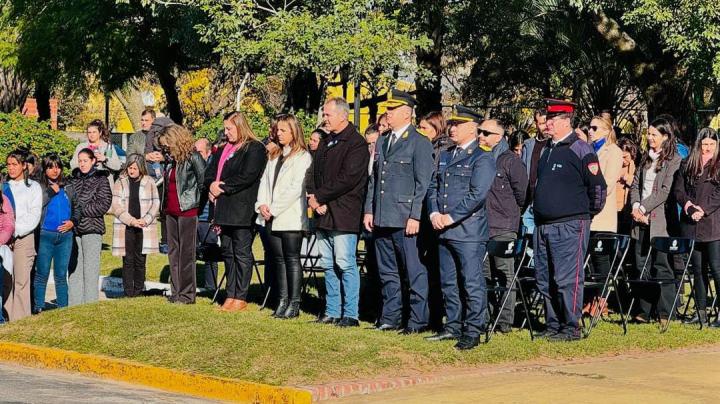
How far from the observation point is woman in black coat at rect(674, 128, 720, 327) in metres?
13.1

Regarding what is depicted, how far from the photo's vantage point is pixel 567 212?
11.9 m

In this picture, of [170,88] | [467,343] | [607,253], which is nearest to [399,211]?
[467,343]

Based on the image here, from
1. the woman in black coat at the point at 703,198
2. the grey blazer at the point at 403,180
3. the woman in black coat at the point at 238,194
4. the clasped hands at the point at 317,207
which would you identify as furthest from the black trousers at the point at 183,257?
the woman in black coat at the point at 703,198

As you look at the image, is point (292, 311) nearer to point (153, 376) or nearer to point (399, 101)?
point (399, 101)

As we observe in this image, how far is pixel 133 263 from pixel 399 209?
437 cm

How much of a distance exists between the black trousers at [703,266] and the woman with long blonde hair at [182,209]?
530 centimetres

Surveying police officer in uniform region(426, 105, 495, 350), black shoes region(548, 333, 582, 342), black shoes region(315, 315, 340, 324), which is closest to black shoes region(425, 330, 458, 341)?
Answer: police officer in uniform region(426, 105, 495, 350)

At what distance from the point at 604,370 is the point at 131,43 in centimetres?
2591

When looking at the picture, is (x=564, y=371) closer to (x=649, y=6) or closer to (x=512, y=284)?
(x=512, y=284)

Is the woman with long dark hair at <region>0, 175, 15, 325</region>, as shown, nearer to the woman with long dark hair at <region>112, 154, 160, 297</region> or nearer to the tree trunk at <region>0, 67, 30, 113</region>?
the woman with long dark hair at <region>112, 154, 160, 297</region>

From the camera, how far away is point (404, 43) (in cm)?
2581

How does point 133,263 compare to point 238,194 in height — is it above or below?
below

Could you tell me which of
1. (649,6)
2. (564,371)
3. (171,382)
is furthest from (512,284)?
(649,6)

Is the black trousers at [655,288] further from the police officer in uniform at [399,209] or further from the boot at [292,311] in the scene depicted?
the boot at [292,311]
